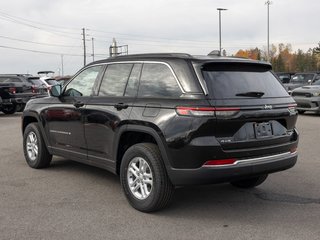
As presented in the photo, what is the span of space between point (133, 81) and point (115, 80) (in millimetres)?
387

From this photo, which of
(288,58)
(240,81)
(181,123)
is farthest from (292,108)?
(288,58)

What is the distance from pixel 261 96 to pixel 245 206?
1.35 meters

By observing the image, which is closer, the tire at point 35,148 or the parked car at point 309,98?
the tire at point 35,148

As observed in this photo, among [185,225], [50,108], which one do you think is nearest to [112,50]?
[50,108]

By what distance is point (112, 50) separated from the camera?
42.7m

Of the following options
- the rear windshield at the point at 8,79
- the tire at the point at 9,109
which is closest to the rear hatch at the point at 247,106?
the tire at the point at 9,109

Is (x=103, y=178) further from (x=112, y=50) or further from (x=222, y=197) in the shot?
(x=112, y=50)

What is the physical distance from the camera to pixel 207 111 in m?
4.61

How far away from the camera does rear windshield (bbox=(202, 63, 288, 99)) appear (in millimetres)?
4855

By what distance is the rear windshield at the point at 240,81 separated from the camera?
486 centimetres

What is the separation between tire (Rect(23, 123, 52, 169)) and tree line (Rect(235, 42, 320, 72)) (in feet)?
315

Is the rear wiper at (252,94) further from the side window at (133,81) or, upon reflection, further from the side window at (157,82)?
the side window at (133,81)

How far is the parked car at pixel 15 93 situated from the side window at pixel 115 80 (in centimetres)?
1244

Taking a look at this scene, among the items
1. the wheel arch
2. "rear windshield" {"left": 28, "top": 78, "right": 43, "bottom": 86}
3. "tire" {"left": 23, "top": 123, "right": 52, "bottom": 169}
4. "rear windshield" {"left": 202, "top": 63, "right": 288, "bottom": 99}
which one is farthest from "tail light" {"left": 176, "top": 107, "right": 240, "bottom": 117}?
"rear windshield" {"left": 28, "top": 78, "right": 43, "bottom": 86}
